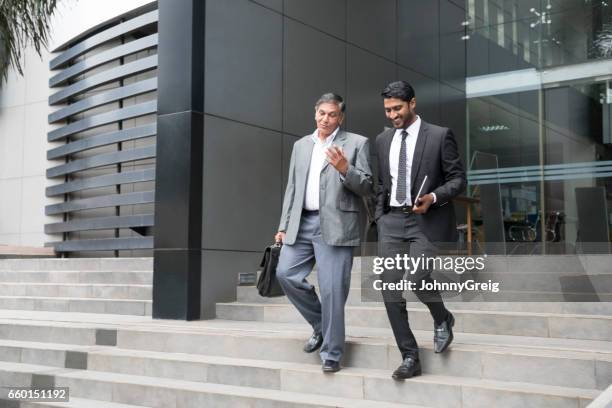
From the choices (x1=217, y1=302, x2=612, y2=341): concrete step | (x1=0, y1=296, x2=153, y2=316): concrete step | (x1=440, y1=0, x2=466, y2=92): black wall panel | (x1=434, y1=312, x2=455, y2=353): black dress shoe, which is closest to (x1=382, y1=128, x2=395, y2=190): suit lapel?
(x1=434, y1=312, x2=455, y2=353): black dress shoe

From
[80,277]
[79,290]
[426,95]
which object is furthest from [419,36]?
[79,290]

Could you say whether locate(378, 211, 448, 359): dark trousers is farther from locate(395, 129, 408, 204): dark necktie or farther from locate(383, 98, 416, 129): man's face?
locate(383, 98, 416, 129): man's face

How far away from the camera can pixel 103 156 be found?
1060cm

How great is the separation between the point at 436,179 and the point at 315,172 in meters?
0.87

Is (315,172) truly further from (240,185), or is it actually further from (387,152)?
(240,185)

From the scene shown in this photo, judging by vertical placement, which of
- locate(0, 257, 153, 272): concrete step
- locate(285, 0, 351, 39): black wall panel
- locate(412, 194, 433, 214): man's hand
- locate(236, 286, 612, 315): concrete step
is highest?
locate(285, 0, 351, 39): black wall panel

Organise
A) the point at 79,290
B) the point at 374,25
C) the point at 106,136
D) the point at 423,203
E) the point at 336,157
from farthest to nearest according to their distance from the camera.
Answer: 1. the point at 106,136
2. the point at 374,25
3. the point at 79,290
4. the point at 336,157
5. the point at 423,203

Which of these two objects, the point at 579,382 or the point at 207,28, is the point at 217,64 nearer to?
the point at 207,28

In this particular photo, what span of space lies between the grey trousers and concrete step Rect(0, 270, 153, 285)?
12.1 ft

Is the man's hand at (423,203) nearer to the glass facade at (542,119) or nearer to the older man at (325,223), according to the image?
the older man at (325,223)

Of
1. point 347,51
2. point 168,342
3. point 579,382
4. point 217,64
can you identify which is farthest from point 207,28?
point 579,382

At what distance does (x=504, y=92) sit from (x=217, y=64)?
5673mm

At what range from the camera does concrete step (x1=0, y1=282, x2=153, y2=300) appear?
7.89m

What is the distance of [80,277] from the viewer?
8.87 m
